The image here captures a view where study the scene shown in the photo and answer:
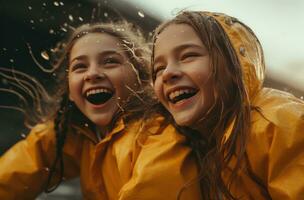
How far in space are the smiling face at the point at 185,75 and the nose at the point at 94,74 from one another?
0.32 meters

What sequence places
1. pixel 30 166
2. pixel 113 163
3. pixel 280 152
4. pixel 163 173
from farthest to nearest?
pixel 30 166 → pixel 113 163 → pixel 163 173 → pixel 280 152

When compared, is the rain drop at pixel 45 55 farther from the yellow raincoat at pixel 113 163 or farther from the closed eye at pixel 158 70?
the closed eye at pixel 158 70

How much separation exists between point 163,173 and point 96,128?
1.72ft

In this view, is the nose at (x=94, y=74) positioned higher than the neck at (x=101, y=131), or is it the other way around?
the nose at (x=94, y=74)

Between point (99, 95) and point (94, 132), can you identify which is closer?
point (99, 95)

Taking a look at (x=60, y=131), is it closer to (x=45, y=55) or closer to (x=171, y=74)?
(x=171, y=74)

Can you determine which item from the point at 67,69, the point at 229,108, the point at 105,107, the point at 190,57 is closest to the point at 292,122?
the point at 229,108

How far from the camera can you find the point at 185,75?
138 cm

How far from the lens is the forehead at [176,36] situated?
1.40 m

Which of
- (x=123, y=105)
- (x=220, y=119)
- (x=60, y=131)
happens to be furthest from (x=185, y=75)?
(x=60, y=131)

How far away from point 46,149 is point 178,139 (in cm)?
58

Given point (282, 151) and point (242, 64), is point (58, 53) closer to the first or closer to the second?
point (242, 64)

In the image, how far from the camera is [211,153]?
4.51ft

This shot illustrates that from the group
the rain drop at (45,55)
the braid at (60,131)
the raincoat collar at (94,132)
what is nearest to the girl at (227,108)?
the raincoat collar at (94,132)
